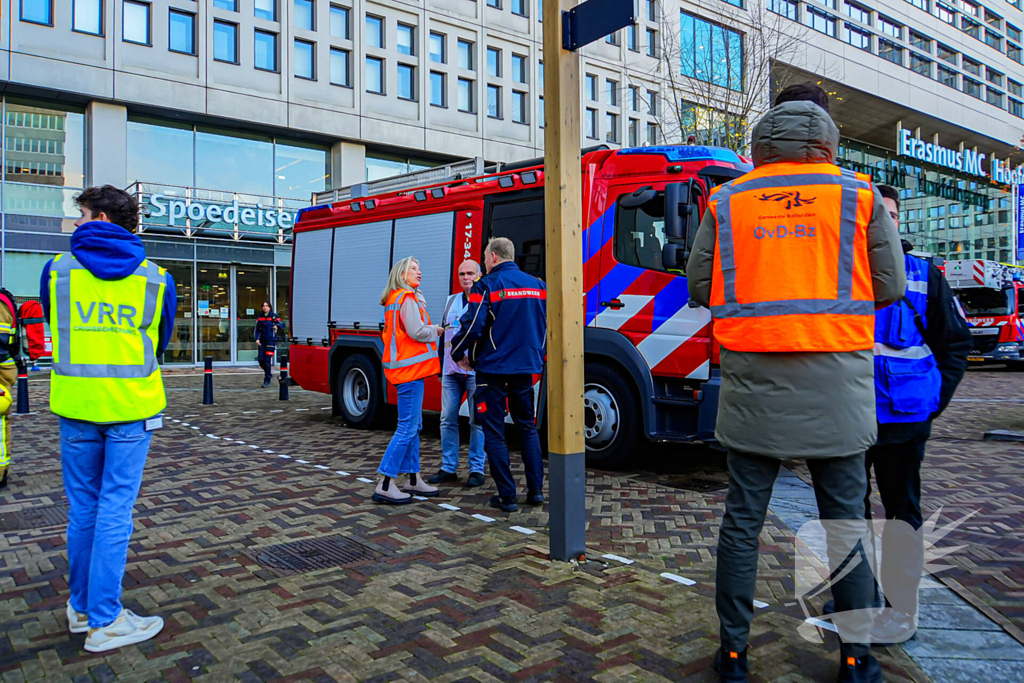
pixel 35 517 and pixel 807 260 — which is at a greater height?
pixel 807 260

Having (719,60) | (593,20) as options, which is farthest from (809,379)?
(719,60)

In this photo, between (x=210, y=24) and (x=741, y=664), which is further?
(x=210, y=24)

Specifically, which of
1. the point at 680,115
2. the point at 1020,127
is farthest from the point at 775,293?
the point at 1020,127

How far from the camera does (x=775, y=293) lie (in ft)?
8.70

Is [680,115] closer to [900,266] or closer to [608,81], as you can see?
[608,81]

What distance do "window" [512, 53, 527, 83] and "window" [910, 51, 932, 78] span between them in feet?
73.7

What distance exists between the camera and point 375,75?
1040 inches

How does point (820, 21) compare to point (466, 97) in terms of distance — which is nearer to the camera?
point (466, 97)

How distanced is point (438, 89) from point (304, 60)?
4.97 metres

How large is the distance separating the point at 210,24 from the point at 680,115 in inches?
553

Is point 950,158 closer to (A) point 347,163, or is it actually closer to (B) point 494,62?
(B) point 494,62

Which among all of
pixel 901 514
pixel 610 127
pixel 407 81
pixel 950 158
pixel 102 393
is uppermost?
pixel 950 158

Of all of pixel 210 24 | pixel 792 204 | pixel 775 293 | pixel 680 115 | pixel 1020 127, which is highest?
pixel 1020 127

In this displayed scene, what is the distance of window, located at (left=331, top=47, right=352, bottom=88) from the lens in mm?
25641
